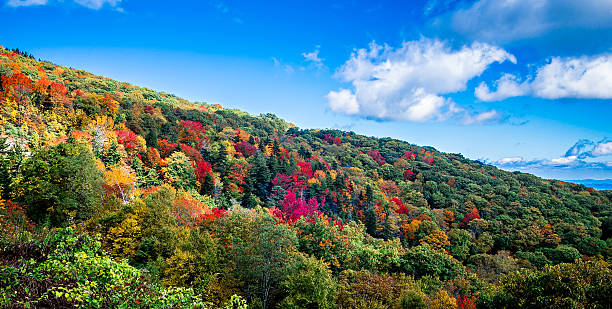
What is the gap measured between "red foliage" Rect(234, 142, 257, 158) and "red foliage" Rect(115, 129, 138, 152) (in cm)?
2483

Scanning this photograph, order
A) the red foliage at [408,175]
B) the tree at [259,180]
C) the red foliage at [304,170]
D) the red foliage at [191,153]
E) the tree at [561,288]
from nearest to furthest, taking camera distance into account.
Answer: the tree at [561,288] → the red foliage at [191,153] → the tree at [259,180] → the red foliage at [304,170] → the red foliage at [408,175]

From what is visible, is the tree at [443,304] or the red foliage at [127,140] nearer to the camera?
the tree at [443,304]

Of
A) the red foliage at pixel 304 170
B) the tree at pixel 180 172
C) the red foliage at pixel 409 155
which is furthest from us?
the red foliage at pixel 409 155

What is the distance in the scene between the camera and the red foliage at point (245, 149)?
2562 inches

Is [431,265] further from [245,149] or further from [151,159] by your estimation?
[245,149]

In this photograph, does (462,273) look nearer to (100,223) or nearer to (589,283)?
(589,283)

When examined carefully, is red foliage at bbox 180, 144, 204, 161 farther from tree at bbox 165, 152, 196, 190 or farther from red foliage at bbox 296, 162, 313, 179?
red foliage at bbox 296, 162, 313, 179

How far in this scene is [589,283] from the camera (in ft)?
39.8

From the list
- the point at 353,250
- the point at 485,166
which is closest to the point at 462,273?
the point at 353,250

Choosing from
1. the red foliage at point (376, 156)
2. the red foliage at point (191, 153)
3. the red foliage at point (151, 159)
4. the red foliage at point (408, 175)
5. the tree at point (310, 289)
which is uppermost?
the red foliage at point (376, 156)

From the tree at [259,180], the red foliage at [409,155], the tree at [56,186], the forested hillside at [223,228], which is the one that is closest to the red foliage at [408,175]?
the forested hillside at [223,228]

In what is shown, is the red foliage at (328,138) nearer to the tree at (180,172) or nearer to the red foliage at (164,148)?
the red foliage at (164,148)

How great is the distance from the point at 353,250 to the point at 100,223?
26727mm

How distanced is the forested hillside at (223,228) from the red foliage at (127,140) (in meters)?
0.42
